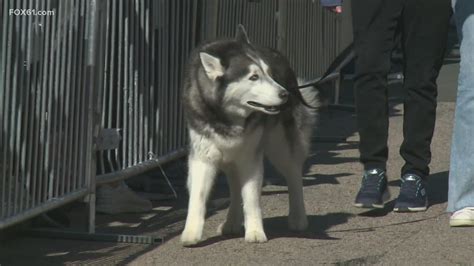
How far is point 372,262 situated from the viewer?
19.5 feet

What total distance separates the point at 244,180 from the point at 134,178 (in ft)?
6.29

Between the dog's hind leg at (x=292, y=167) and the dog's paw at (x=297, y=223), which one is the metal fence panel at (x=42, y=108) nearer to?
the dog's hind leg at (x=292, y=167)

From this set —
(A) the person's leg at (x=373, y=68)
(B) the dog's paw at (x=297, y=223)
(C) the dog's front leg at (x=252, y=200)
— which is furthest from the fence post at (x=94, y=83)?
(A) the person's leg at (x=373, y=68)

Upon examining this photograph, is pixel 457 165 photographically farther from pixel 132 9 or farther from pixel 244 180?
pixel 132 9

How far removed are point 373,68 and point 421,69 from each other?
293mm

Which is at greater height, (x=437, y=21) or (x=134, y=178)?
(x=437, y=21)

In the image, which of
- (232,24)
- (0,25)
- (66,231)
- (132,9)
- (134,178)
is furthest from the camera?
(232,24)

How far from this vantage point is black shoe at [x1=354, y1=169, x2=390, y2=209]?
23.6ft

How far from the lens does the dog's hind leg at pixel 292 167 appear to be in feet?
22.0

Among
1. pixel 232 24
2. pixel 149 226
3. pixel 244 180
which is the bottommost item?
pixel 149 226

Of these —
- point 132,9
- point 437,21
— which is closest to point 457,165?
point 437,21

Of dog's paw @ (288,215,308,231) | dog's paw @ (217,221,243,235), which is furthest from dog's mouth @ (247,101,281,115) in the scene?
dog's paw @ (288,215,308,231)

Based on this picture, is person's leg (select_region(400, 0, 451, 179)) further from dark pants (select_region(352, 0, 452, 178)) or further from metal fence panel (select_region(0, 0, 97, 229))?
metal fence panel (select_region(0, 0, 97, 229))

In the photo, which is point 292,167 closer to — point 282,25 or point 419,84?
point 419,84
